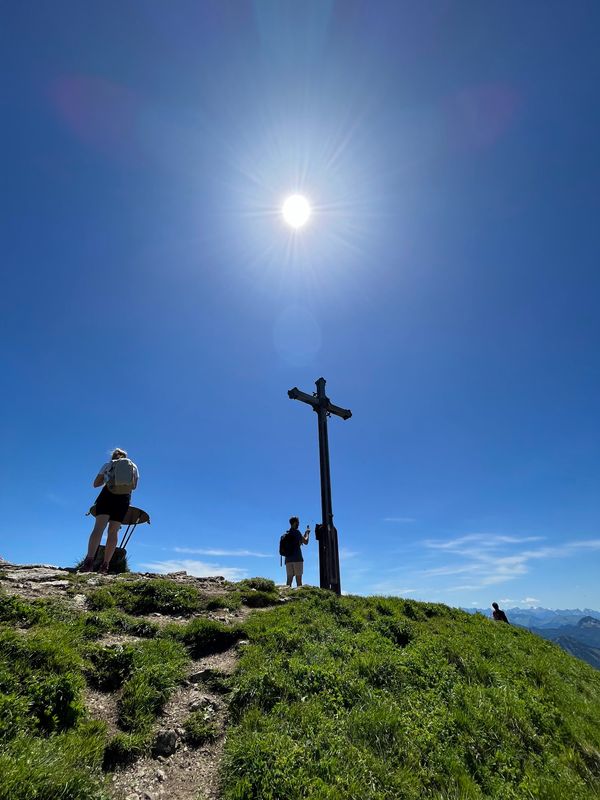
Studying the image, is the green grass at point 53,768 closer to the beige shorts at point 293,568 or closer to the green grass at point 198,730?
the green grass at point 198,730

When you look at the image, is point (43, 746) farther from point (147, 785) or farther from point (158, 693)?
point (158, 693)

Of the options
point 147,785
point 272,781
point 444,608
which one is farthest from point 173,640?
point 444,608

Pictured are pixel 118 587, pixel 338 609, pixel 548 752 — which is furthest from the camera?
pixel 338 609

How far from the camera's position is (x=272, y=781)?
4891 mm

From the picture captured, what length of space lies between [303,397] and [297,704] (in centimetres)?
1118

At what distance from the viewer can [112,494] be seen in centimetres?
1218

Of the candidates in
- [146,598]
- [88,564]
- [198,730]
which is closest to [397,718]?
[198,730]

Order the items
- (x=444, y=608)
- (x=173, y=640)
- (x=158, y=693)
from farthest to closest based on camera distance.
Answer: (x=444, y=608)
(x=173, y=640)
(x=158, y=693)

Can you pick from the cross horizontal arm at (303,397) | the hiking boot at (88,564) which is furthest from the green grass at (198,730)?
the cross horizontal arm at (303,397)

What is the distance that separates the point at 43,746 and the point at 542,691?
983 cm

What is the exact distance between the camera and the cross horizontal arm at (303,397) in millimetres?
16308

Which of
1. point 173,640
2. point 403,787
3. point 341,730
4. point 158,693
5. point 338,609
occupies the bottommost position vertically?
point 403,787

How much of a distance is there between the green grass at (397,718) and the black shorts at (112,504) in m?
5.36

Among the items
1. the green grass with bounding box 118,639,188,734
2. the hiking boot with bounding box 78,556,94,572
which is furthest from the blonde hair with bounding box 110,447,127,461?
the green grass with bounding box 118,639,188,734
